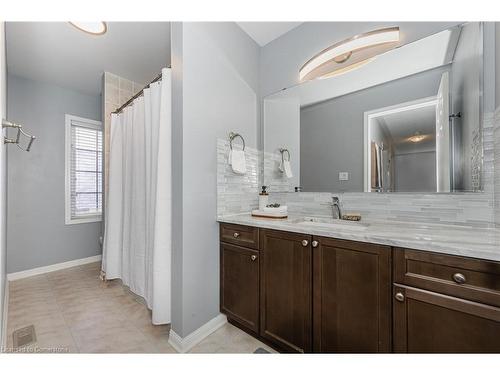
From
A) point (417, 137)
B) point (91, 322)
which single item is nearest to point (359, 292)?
point (417, 137)

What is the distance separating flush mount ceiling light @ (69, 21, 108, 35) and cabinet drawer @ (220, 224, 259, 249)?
78.1 inches

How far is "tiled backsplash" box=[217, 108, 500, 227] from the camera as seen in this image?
108cm

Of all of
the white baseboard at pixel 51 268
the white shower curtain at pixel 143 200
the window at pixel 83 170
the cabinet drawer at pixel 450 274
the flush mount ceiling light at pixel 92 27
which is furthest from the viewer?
the window at pixel 83 170

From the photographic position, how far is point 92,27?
1.84 meters

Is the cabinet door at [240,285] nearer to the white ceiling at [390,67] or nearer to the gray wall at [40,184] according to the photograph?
the white ceiling at [390,67]

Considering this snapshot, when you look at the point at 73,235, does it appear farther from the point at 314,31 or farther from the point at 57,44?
the point at 314,31

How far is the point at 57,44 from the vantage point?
2072 mm

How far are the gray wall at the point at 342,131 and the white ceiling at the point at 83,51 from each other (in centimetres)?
159

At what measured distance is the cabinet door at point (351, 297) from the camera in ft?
3.05

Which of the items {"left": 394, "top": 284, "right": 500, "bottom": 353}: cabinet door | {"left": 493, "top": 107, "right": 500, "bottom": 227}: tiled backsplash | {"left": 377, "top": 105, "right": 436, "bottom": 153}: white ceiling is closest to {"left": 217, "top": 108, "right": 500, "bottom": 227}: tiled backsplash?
{"left": 493, "top": 107, "right": 500, "bottom": 227}: tiled backsplash

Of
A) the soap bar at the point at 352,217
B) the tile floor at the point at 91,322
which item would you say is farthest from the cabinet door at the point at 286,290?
the soap bar at the point at 352,217
